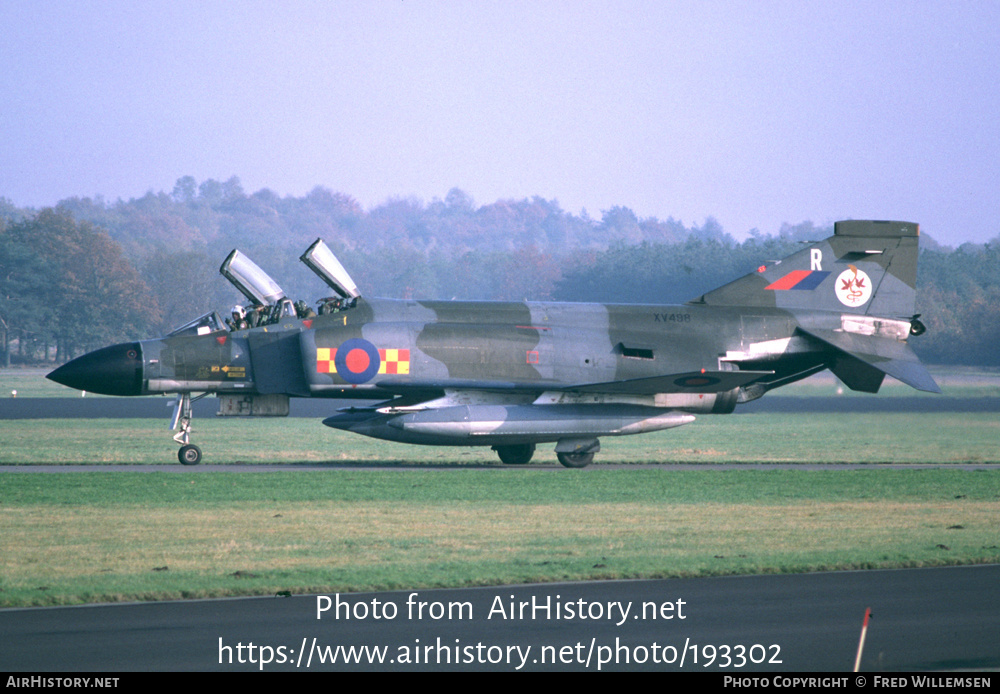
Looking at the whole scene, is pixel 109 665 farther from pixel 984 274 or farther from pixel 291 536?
pixel 984 274

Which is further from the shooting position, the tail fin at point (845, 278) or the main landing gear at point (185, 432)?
the tail fin at point (845, 278)

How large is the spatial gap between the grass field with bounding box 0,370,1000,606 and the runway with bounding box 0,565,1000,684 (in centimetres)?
93

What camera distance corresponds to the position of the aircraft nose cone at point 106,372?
23.2 meters

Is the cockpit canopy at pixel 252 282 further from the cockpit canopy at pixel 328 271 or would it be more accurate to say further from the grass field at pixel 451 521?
the grass field at pixel 451 521

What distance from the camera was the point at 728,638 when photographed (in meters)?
9.22

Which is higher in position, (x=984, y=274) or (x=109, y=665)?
(x=984, y=274)

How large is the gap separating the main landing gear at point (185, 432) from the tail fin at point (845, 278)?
37.6ft

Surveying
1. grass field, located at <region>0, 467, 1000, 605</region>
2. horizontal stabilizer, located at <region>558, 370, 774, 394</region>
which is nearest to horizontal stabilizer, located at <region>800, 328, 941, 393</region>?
horizontal stabilizer, located at <region>558, 370, 774, 394</region>

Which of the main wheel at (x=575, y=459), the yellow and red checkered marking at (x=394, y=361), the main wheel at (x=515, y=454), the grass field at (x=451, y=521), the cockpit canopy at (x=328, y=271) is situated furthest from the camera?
the main wheel at (x=515, y=454)

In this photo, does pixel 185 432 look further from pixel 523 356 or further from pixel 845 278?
pixel 845 278

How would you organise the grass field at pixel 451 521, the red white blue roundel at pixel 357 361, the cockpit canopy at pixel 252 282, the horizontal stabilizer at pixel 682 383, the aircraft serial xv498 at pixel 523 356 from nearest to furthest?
the grass field at pixel 451 521 → the aircraft serial xv498 at pixel 523 356 → the red white blue roundel at pixel 357 361 → the horizontal stabilizer at pixel 682 383 → the cockpit canopy at pixel 252 282

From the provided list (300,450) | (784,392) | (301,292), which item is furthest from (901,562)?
(301,292)

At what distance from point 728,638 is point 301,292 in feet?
431

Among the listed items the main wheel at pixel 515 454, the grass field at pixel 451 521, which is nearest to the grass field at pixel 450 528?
the grass field at pixel 451 521
